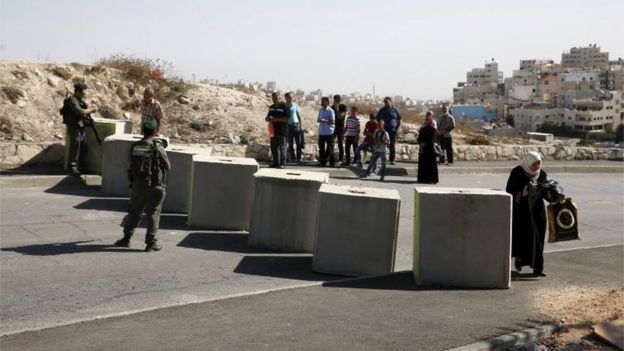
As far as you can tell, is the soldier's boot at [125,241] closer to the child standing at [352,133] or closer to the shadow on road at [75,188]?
the shadow on road at [75,188]

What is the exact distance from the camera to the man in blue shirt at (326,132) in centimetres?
1888

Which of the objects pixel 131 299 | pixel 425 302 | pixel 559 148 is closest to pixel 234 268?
pixel 131 299

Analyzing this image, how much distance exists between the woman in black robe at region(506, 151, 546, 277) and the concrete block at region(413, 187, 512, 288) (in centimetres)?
70

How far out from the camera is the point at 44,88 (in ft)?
64.3

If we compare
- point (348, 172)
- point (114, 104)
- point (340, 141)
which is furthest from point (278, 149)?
point (114, 104)

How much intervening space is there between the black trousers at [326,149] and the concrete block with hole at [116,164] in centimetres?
661

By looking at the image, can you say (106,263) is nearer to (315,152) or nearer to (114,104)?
(315,152)

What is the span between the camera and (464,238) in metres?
8.23

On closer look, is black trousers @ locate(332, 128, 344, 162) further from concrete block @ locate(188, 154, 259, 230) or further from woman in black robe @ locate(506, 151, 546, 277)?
woman in black robe @ locate(506, 151, 546, 277)

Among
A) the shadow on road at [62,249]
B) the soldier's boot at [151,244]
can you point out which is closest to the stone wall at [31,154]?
the shadow on road at [62,249]

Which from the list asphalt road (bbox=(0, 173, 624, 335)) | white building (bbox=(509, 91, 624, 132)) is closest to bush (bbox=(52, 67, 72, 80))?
asphalt road (bbox=(0, 173, 624, 335))

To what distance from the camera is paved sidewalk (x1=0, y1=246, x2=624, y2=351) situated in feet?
19.9

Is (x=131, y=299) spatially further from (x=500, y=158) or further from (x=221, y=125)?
(x=500, y=158)

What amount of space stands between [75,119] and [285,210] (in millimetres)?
6129
